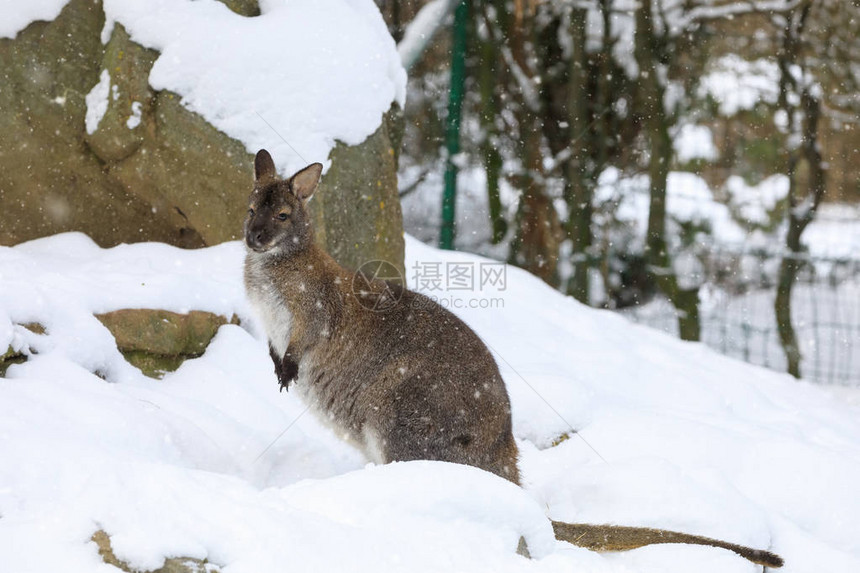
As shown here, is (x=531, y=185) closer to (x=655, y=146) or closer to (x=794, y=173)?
(x=655, y=146)

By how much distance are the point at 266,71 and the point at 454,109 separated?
134 inches

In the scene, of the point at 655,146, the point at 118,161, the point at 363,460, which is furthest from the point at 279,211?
the point at 655,146

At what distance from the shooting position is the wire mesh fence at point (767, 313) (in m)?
9.52

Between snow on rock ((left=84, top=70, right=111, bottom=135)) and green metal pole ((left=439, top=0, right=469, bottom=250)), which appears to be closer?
snow on rock ((left=84, top=70, right=111, bottom=135))

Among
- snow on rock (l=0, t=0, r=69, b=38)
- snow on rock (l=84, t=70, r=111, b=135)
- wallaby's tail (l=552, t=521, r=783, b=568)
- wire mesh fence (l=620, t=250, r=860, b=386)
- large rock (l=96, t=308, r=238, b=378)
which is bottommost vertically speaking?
wire mesh fence (l=620, t=250, r=860, b=386)

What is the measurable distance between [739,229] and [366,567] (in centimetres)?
963

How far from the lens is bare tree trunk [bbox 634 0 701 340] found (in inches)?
378

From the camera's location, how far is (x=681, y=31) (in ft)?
31.9

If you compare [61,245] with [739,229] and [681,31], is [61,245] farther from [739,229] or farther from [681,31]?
[739,229]

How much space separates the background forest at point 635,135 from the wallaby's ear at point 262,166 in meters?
4.54

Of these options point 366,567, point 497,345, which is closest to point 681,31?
point 497,345

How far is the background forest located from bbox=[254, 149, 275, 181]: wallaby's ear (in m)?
4.54

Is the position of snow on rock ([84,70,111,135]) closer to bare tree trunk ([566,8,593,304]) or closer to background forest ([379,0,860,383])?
background forest ([379,0,860,383])

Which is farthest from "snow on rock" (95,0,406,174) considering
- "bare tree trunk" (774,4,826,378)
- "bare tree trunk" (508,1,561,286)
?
"bare tree trunk" (774,4,826,378)
